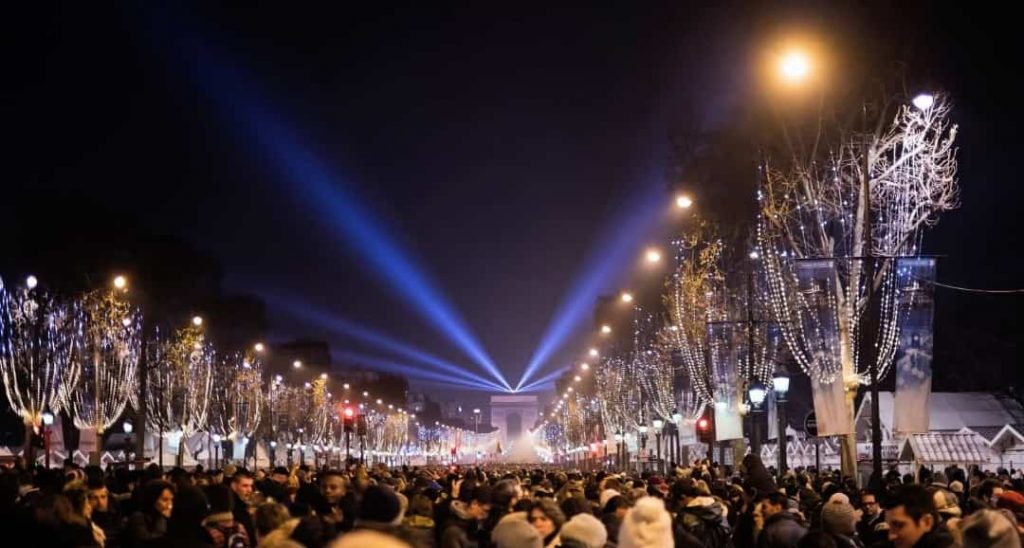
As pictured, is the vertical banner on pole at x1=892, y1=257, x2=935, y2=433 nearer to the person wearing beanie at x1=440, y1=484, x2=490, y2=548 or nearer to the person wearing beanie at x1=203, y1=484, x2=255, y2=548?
the person wearing beanie at x1=440, y1=484, x2=490, y2=548

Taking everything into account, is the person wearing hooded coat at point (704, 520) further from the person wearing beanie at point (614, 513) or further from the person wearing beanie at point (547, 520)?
Answer: the person wearing beanie at point (547, 520)

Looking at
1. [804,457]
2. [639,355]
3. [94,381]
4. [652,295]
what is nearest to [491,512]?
[804,457]

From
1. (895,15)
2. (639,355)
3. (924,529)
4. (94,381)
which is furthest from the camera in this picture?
(639,355)

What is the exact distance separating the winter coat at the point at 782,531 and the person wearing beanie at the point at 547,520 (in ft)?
7.46

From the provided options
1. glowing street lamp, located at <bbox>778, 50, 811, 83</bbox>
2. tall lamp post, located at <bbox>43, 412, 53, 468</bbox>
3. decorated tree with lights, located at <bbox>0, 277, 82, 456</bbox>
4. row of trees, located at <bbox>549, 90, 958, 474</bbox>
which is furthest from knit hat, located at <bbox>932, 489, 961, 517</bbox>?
decorated tree with lights, located at <bbox>0, 277, 82, 456</bbox>

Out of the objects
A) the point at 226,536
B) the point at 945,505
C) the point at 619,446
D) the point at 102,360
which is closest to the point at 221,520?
the point at 226,536

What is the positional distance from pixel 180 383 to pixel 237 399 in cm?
1494

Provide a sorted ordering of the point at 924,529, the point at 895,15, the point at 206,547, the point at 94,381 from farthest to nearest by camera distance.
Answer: the point at 94,381 < the point at 895,15 < the point at 924,529 < the point at 206,547

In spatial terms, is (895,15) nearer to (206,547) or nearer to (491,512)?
(491,512)

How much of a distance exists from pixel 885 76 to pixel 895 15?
179 cm

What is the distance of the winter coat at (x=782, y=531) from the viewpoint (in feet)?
38.4

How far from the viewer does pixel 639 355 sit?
75562mm

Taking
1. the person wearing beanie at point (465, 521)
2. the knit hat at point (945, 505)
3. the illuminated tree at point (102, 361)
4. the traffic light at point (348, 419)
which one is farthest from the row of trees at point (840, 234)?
the illuminated tree at point (102, 361)

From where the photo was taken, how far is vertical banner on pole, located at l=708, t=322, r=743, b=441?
4809cm
